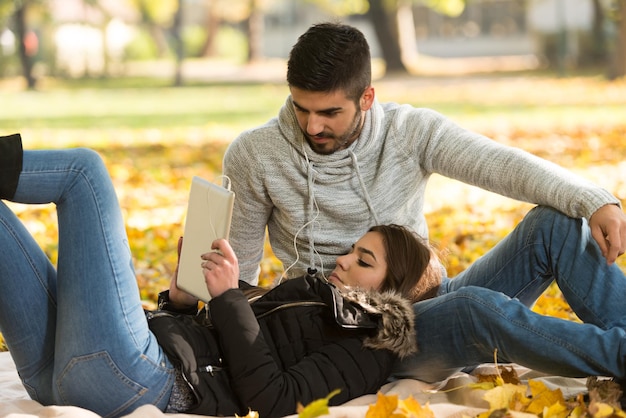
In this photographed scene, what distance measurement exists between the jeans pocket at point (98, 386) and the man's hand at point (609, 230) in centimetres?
158

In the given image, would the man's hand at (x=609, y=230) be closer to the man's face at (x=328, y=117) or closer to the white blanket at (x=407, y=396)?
the white blanket at (x=407, y=396)

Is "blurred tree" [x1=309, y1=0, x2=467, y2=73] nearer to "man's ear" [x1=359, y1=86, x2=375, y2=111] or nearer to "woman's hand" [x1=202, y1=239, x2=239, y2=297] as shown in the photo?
"man's ear" [x1=359, y1=86, x2=375, y2=111]

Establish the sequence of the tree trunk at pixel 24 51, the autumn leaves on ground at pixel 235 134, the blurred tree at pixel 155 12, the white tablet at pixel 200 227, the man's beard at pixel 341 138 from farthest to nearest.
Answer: the blurred tree at pixel 155 12, the tree trunk at pixel 24 51, the autumn leaves on ground at pixel 235 134, the man's beard at pixel 341 138, the white tablet at pixel 200 227

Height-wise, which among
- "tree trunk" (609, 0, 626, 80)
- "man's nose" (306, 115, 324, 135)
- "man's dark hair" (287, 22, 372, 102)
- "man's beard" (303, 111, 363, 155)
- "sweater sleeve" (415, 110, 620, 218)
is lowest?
"tree trunk" (609, 0, 626, 80)

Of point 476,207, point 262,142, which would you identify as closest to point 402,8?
point 476,207

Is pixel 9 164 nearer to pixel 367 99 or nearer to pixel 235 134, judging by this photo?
pixel 367 99

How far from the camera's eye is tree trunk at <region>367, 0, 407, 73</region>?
28000mm

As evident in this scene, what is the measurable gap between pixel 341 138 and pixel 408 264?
657 millimetres

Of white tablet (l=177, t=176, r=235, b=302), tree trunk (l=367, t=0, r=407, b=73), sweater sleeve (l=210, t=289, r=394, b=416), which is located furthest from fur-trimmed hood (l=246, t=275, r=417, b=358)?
tree trunk (l=367, t=0, r=407, b=73)

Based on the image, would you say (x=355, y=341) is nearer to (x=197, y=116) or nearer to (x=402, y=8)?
(x=197, y=116)

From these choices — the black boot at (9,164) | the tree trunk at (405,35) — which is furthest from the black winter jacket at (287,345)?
the tree trunk at (405,35)

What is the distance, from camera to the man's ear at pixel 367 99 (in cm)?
384

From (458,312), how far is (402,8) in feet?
89.2

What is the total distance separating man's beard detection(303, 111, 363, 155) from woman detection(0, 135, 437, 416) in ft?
2.57
